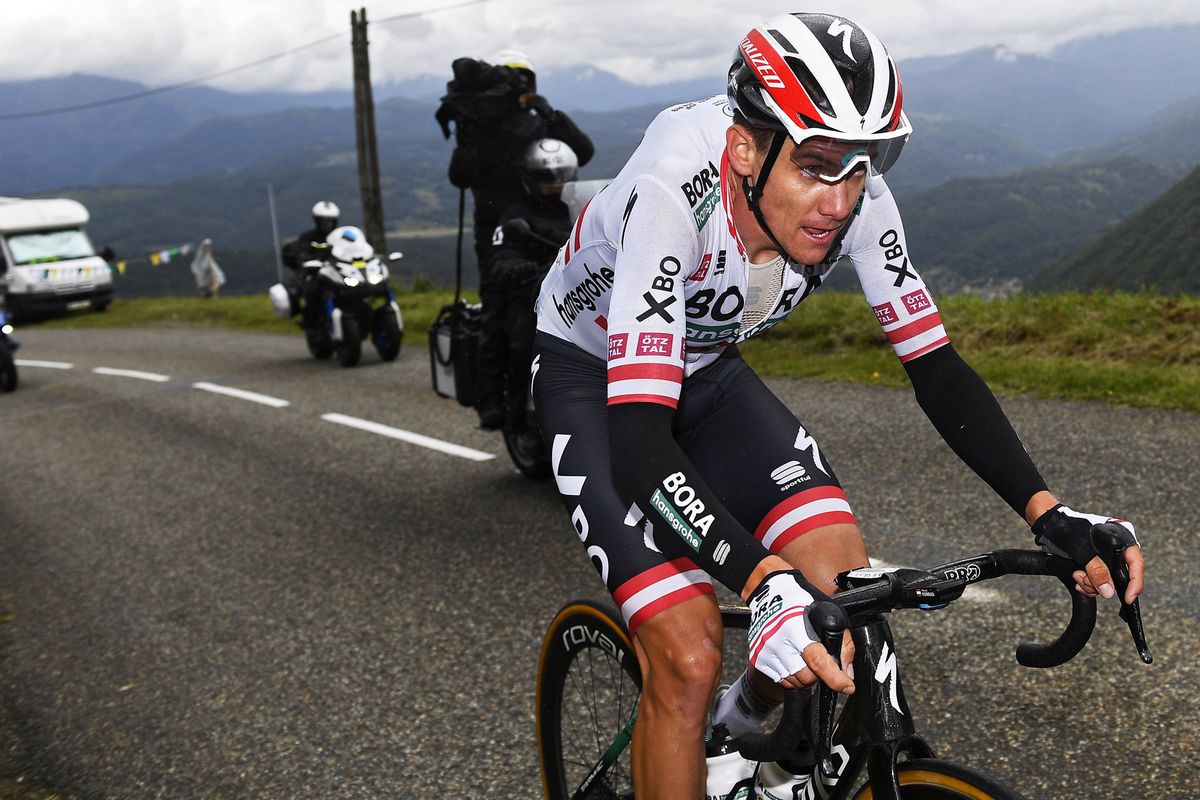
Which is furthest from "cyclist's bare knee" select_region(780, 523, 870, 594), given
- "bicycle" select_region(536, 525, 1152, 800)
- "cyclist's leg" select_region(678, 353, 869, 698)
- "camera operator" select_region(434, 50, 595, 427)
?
"camera operator" select_region(434, 50, 595, 427)

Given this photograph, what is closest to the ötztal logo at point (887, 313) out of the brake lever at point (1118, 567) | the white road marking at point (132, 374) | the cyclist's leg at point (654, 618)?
the cyclist's leg at point (654, 618)

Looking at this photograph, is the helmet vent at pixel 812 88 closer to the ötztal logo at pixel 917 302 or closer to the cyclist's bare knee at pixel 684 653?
the ötztal logo at pixel 917 302

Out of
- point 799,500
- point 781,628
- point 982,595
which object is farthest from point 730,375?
point 982,595

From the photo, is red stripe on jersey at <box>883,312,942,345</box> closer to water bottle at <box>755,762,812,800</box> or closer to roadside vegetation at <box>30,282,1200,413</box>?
water bottle at <box>755,762,812,800</box>

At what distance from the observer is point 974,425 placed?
2436mm

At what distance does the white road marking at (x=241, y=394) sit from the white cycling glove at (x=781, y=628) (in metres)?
9.67

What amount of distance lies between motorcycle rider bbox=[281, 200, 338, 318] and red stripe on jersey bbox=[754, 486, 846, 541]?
12.6 meters

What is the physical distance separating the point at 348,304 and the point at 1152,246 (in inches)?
5206

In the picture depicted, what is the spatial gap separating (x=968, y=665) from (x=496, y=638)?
6.47 feet

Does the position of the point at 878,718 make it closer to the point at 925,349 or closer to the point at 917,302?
the point at 925,349

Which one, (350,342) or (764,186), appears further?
(350,342)

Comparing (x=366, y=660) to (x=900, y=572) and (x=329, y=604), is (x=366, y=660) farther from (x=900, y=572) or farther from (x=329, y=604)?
(x=900, y=572)

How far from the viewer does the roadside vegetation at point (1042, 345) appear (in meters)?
7.99

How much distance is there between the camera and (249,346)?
54.1 ft
